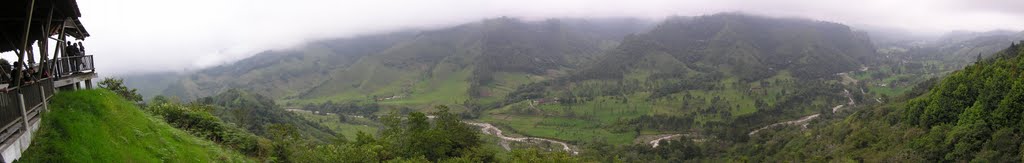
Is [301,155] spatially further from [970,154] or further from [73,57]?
[970,154]

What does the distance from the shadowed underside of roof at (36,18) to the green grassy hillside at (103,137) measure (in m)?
2.70

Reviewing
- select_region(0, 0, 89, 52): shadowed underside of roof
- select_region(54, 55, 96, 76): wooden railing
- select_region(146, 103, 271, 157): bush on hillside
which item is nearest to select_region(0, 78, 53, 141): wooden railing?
select_region(0, 0, 89, 52): shadowed underside of roof

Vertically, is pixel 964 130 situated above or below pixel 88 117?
below

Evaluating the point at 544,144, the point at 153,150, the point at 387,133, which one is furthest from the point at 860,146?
the point at 153,150

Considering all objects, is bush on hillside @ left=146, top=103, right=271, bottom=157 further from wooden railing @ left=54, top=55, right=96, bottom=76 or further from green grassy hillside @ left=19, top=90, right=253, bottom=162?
wooden railing @ left=54, top=55, right=96, bottom=76

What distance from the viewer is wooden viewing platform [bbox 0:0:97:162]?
44.9ft

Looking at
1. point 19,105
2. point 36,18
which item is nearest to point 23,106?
point 19,105

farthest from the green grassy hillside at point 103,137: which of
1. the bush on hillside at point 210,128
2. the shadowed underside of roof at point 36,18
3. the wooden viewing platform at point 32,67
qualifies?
the bush on hillside at point 210,128

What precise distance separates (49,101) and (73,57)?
4771 millimetres

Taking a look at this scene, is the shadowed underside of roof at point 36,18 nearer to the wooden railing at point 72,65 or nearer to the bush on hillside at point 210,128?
the wooden railing at point 72,65

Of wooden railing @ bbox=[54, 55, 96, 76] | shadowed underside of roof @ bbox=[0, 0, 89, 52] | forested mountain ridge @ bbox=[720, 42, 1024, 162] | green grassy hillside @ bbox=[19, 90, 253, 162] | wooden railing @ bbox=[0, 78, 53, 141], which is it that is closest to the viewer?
wooden railing @ bbox=[0, 78, 53, 141]

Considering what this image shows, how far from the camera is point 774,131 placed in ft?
538

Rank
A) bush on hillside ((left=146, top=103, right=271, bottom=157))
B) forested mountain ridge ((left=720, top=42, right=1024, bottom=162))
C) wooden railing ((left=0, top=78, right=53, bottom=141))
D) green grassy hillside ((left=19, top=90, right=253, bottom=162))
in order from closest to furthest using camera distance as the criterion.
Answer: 1. wooden railing ((left=0, top=78, right=53, bottom=141))
2. green grassy hillside ((left=19, top=90, right=253, bottom=162))
3. bush on hillside ((left=146, top=103, right=271, bottom=157))
4. forested mountain ridge ((left=720, top=42, right=1024, bottom=162))

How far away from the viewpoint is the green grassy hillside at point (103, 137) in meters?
14.4
